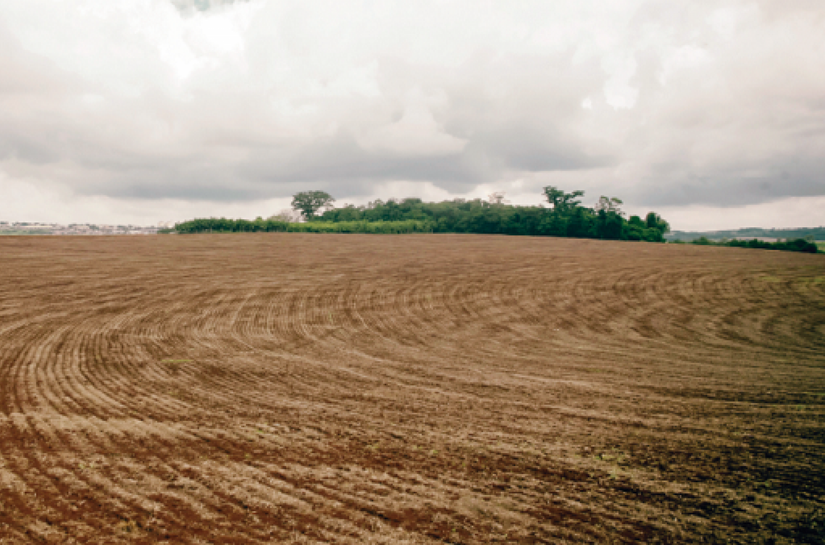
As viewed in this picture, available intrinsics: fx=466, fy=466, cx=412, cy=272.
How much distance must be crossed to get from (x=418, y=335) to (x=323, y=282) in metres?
11.0

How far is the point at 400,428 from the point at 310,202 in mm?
112367

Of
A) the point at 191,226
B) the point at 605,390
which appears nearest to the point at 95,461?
the point at 605,390

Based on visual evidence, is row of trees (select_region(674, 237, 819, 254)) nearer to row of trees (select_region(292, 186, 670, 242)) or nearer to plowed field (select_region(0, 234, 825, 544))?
row of trees (select_region(292, 186, 670, 242))

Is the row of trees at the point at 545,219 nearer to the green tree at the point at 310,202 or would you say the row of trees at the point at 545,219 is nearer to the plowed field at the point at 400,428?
the green tree at the point at 310,202

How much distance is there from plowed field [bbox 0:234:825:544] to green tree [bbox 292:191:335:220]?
327 ft

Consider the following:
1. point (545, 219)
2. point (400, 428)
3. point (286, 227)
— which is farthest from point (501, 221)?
point (400, 428)

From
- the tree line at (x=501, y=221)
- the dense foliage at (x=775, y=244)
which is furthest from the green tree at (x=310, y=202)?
the dense foliage at (x=775, y=244)

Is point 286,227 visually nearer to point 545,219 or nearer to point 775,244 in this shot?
point 545,219

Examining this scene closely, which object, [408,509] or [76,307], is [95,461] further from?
[76,307]

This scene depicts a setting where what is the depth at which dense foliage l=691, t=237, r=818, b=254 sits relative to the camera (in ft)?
181

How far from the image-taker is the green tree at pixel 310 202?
114 m

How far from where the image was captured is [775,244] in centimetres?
5944

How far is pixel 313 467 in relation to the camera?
447cm

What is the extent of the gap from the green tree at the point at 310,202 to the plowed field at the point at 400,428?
99.6 metres
